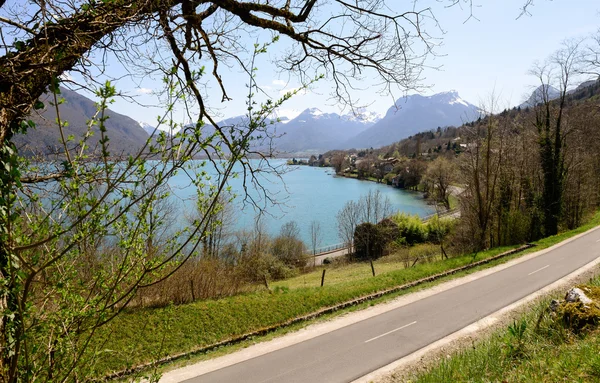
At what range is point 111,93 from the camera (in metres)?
1.53

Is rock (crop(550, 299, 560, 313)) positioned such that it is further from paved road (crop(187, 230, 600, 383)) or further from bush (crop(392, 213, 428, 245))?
bush (crop(392, 213, 428, 245))

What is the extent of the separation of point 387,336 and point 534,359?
5.63 meters

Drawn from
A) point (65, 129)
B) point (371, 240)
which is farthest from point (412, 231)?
point (65, 129)

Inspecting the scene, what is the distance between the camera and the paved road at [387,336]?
8.04m

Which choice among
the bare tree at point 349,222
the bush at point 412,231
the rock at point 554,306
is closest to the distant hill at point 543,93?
the bush at point 412,231

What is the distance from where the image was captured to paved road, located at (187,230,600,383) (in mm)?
8039

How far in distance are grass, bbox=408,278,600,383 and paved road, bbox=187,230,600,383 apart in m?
3.25

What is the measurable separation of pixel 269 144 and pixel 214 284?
11.7m

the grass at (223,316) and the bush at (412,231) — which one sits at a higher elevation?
the grass at (223,316)

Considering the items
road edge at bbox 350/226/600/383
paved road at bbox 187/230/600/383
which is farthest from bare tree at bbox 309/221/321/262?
road edge at bbox 350/226/600/383

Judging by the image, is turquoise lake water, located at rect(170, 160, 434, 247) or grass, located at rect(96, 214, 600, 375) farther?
turquoise lake water, located at rect(170, 160, 434, 247)

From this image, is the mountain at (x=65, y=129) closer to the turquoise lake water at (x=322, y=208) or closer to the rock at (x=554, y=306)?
the rock at (x=554, y=306)

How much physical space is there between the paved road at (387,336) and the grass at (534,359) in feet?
10.7

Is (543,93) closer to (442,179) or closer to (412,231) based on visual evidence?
(412,231)
